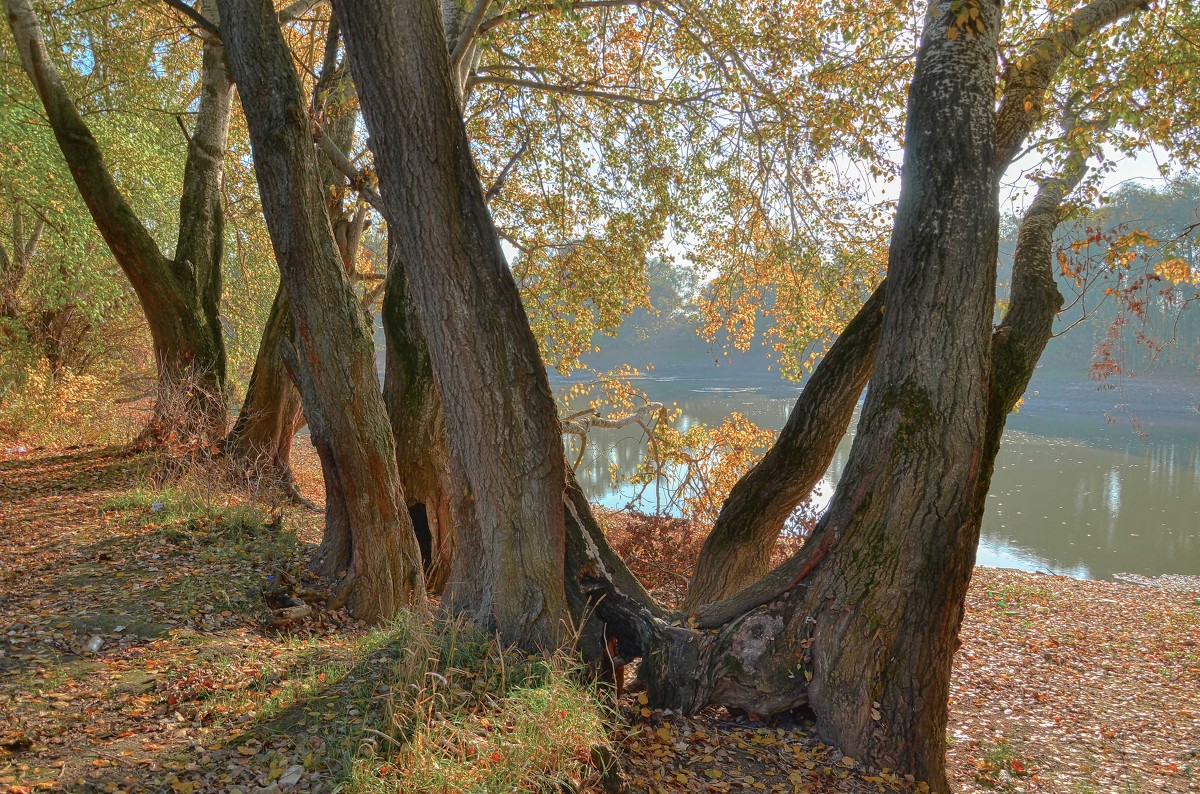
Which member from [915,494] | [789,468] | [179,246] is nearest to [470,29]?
[789,468]

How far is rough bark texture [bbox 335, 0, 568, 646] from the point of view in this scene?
335cm

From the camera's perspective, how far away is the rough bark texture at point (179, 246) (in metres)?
7.32

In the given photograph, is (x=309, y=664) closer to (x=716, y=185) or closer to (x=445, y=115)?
(x=445, y=115)

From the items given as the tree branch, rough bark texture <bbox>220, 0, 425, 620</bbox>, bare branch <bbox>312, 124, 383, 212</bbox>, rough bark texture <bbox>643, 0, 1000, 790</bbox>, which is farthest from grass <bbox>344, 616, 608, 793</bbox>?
bare branch <bbox>312, 124, 383, 212</bbox>

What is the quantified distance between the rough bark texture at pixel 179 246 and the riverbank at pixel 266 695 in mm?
828

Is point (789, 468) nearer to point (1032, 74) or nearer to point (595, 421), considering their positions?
point (1032, 74)

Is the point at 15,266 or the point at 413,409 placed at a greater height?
the point at 15,266

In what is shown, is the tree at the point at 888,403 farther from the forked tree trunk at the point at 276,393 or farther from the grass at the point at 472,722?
the forked tree trunk at the point at 276,393

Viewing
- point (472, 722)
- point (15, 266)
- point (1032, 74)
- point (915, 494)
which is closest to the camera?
point (472, 722)

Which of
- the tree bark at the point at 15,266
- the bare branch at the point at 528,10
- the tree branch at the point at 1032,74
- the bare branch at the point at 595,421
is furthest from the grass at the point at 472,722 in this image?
the tree bark at the point at 15,266

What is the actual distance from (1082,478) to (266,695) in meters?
25.9

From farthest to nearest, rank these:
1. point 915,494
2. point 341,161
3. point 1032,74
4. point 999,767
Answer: point 341,161 → point 999,767 → point 1032,74 → point 915,494

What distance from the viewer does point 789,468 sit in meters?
4.85

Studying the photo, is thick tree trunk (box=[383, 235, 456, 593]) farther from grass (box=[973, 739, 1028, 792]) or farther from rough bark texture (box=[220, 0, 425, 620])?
grass (box=[973, 739, 1028, 792])
